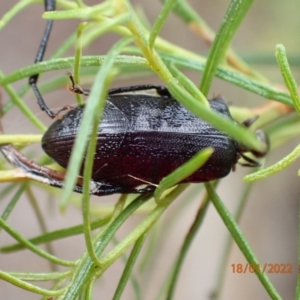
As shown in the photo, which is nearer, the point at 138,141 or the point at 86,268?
the point at 86,268

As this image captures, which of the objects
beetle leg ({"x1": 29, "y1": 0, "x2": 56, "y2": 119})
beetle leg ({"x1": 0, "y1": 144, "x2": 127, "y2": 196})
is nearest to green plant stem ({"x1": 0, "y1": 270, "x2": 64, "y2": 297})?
beetle leg ({"x1": 0, "y1": 144, "x2": 127, "y2": 196})

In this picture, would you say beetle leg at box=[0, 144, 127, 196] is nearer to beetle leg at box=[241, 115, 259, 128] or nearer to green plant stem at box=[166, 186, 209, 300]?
green plant stem at box=[166, 186, 209, 300]

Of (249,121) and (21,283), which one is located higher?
(249,121)

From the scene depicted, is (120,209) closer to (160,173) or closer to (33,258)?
(160,173)

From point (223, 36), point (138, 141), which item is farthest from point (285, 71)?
point (138, 141)

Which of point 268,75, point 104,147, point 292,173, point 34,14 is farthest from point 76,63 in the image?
point 34,14
